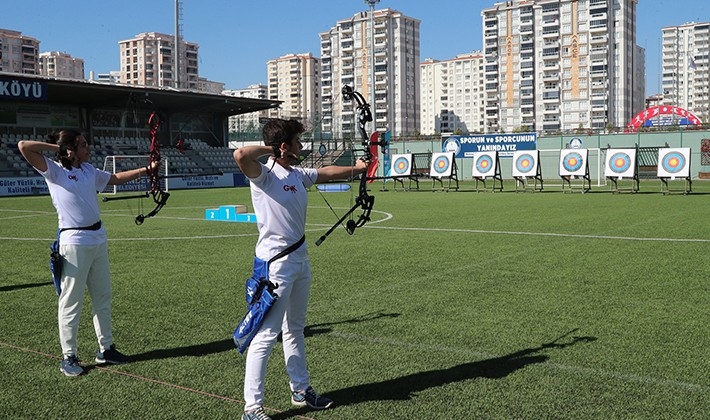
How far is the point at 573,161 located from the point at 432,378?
31083 millimetres

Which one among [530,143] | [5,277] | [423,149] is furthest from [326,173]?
[423,149]

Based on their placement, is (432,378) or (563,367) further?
(563,367)

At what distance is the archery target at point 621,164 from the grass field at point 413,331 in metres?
18.7

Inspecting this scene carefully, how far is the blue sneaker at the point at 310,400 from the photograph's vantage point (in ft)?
14.7

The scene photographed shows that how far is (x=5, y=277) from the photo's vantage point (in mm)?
9680

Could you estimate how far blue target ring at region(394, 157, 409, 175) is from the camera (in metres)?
39.4

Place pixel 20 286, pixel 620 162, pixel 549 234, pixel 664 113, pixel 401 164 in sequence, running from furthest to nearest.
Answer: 1. pixel 664 113
2. pixel 401 164
3. pixel 620 162
4. pixel 549 234
5. pixel 20 286

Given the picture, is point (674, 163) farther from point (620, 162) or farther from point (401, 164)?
point (401, 164)

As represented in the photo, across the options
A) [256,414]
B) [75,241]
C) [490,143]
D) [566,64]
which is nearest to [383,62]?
[566,64]

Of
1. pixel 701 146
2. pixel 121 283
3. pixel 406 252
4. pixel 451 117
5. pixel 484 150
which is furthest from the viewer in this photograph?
pixel 451 117

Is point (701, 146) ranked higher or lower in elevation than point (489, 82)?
lower

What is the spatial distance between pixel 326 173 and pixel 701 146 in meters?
45.5

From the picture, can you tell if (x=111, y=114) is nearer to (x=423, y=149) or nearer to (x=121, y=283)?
(x=423, y=149)

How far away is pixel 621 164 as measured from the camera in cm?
3144
